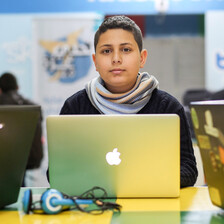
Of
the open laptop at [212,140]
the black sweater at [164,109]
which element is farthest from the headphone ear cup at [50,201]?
the black sweater at [164,109]

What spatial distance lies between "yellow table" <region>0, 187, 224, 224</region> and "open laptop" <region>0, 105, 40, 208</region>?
8cm

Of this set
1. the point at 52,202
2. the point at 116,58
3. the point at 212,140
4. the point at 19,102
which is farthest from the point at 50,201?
the point at 19,102

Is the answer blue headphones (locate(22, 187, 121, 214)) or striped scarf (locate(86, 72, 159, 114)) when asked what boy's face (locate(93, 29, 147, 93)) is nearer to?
striped scarf (locate(86, 72, 159, 114))

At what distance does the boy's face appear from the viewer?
5.95ft

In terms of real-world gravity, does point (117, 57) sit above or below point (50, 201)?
above

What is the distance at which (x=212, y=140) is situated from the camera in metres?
1.17

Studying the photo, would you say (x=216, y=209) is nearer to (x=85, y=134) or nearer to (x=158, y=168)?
(x=158, y=168)

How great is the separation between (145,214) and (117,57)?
2.41 feet

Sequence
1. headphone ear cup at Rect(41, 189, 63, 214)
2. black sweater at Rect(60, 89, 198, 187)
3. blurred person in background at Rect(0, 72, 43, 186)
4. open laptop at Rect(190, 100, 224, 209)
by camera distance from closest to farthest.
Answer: open laptop at Rect(190, 100, 224, 209), headphone ear cup at Rect(41, 189, 63, 214), black sweater at Rect(60, 89, 198, 187), blurred person in background at Rect(0, 72, 43, 186)

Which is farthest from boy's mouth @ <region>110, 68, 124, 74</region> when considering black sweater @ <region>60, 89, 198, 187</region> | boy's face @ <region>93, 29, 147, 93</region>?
black sweater @ <region>60, 89, 198, 187</region>

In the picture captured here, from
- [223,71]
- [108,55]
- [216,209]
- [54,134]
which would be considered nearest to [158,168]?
[216,209]

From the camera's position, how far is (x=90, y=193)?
4.42 ft

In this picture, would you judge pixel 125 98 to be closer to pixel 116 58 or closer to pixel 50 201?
pixel 116 58

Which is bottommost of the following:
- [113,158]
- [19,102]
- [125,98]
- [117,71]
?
[19,102]
